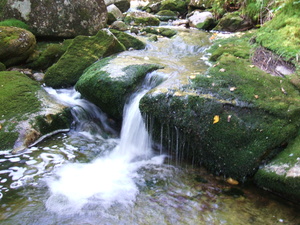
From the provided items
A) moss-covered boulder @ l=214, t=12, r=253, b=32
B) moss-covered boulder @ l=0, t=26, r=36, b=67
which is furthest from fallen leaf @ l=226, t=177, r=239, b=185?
moss-covered boulder @ l=214, t=12, r=253, b=32

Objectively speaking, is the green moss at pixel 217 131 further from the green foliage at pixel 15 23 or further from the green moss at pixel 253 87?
the green foliage at pixel 15 23

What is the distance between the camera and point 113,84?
206 inches

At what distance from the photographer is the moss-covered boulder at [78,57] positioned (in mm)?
6844

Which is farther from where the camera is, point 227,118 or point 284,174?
point 227,118

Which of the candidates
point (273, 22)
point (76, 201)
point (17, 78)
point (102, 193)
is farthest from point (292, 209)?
point (17, 78)

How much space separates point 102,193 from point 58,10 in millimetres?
7700

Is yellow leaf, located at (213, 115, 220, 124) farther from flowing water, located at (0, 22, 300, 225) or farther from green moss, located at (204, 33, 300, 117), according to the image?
flowing water, located at (0, 22, 300, 225)

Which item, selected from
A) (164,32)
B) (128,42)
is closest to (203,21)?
(164,32)

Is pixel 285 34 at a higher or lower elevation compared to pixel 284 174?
higher

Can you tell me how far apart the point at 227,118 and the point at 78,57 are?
4936mm

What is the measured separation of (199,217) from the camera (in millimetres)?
3168

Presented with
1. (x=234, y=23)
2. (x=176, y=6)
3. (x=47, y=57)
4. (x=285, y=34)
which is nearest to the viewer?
(x=285, y=34)

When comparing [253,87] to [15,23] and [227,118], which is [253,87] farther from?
[15,23]

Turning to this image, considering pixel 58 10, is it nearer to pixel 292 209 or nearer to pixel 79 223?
pixel 79 223
